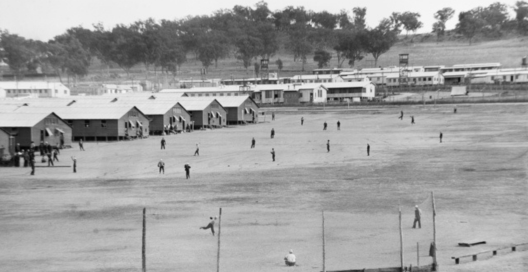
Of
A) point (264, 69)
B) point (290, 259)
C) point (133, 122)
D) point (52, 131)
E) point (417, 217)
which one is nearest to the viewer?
point (290, 259)

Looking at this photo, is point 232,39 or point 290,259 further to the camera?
Answer: point 232,39

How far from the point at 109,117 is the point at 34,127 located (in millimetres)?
8213

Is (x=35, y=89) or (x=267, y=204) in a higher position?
(x=35, y=89)

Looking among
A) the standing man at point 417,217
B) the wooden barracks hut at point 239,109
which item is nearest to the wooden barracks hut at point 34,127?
the wooden barracks hut at point 239,109

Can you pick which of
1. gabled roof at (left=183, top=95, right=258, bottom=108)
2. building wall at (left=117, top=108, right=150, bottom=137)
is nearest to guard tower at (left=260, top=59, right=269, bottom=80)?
gabled roof at (left=183, top=95, right=258, bottom=108)

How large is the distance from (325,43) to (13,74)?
67.2m

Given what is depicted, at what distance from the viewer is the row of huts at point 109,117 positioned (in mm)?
52188

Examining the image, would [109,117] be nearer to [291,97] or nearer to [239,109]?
[239,109]

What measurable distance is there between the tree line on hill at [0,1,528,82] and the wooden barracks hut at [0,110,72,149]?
9436cm

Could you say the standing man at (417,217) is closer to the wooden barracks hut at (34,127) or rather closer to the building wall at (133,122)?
the wooden barracks hut at (34,127)

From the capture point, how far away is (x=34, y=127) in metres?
51.6

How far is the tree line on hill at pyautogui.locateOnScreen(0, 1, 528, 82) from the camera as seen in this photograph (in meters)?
153

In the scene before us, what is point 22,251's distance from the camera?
2219 centimetres

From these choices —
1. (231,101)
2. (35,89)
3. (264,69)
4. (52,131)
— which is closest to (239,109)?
(231,101)
